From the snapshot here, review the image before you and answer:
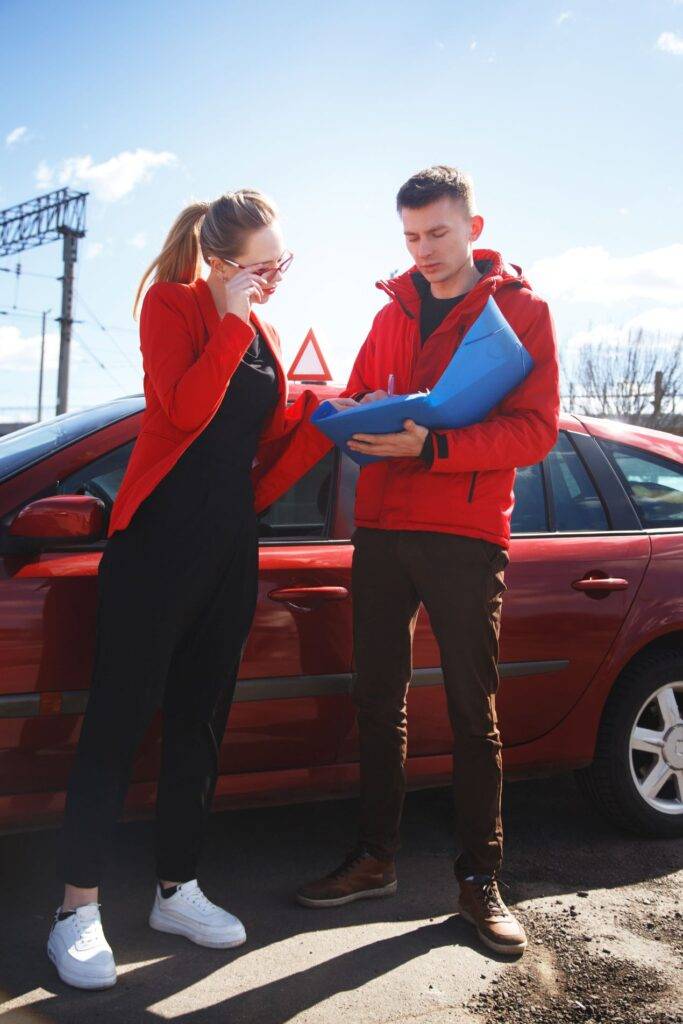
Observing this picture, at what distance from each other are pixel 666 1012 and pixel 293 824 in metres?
1.47

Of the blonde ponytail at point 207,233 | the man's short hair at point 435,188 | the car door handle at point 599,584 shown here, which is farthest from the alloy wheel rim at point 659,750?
the blonde ponytail at point 207,233

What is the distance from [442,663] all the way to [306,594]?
45 centimetres

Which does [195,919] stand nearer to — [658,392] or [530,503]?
[530,503]

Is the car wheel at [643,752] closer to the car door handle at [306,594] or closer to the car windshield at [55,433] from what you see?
the car door handle at [306,594]

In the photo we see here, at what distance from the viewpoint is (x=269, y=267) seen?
2.52 metres

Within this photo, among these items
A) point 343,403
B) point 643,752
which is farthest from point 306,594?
point 643,752

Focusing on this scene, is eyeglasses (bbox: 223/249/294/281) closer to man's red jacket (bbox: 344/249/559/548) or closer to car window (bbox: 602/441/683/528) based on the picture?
man's red jacket (bbox: 344/249/559/548)

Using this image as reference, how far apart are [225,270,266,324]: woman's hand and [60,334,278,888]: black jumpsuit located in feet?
0.63

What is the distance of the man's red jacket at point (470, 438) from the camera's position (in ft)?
8.36

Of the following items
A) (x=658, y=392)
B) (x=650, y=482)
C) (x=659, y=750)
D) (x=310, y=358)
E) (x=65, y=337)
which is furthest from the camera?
(x=658, y=392)

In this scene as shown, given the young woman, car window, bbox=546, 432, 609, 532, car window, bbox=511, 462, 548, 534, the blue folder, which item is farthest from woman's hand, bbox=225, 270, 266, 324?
car window, bbox=546, 432, 609, 532

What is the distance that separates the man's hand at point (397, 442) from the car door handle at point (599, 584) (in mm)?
964

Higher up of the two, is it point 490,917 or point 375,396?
point 375,396

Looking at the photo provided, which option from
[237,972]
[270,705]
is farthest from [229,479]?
[237,972]
